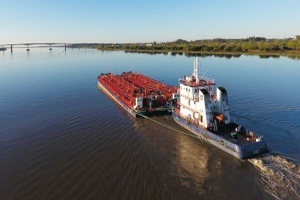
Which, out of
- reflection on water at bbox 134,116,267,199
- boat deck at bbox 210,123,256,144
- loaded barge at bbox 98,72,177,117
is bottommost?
reflection on water at bbox 134,116,267,199

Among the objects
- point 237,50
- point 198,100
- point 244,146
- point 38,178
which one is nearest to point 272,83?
point 198,100

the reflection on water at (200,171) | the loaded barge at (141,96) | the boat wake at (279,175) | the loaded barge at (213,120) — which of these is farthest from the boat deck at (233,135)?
the loaded barge at (141,96)

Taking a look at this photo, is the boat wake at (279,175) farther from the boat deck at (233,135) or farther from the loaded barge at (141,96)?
the loaded barge at (141,96)

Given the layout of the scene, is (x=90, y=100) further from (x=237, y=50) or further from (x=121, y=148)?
(x=237, y=50)

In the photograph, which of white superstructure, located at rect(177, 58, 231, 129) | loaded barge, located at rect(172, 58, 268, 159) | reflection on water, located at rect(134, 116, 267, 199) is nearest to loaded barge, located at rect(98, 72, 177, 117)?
loaded barge, located at rect(172, 58, 268, 159)

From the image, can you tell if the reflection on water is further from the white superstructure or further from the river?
the white superstructure

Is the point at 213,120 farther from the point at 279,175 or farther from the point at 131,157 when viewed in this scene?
the point at 131,157
